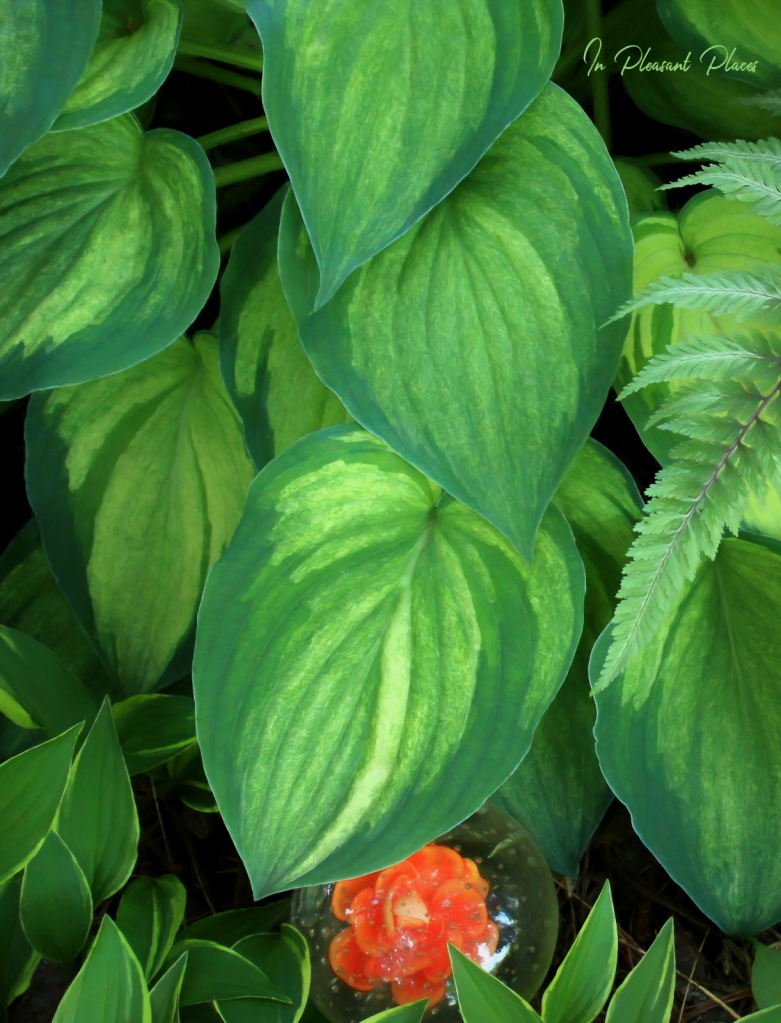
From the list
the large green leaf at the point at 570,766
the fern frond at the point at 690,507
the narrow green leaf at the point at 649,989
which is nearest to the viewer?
the fern frond at the point at 690,507

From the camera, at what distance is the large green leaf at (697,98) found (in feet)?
2.71

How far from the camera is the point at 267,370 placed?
2.42 ft

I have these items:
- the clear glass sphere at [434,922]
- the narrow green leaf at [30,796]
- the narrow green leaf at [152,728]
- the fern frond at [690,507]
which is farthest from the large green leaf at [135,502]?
the fern frond at [690,507]

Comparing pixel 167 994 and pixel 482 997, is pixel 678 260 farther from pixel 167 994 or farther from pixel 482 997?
pixel 167 994

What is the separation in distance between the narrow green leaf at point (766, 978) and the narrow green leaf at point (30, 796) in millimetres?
580

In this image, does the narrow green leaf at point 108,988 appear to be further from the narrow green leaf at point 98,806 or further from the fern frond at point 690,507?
the fern frond at point 690,507

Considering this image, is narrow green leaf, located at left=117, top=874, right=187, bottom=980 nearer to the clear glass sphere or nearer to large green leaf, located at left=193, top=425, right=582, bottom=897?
the clear glass sphere

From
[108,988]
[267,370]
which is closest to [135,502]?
[267,370]

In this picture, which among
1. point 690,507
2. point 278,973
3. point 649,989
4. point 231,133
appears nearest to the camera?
point 690,507

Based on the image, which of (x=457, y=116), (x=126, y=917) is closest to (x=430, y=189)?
(x=457, y=116)

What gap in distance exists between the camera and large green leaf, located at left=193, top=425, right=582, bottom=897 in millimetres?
607

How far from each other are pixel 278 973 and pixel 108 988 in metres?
0.18

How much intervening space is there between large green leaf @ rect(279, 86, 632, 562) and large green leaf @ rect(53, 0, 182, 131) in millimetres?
136

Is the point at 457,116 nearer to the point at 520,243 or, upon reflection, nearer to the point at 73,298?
the point at 520,243
